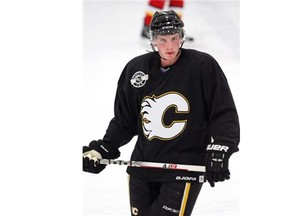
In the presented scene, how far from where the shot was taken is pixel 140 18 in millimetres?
5879

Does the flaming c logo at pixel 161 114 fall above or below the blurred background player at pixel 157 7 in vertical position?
below

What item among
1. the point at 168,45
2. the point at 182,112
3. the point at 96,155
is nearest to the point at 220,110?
the point at 182,112

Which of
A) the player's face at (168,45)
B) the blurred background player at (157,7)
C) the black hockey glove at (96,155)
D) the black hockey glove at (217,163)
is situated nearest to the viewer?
the black hockey glove at (217,163)

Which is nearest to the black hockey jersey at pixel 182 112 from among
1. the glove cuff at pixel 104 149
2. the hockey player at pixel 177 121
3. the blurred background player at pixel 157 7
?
the hockey player at pixel 177 121

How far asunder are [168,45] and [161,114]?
0.90 ft

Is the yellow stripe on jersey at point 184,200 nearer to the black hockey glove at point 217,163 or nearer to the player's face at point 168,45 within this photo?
the black hockey glove at point 217,163

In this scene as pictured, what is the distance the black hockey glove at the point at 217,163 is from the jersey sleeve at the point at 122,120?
449mm

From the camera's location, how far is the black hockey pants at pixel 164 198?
258cm

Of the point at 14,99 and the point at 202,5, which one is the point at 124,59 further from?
the point at 14,99

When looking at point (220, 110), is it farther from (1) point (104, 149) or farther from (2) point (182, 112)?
(1) point (104, 149)

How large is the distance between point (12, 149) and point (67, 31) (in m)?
0.46

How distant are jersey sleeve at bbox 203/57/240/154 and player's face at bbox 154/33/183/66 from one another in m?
0.14

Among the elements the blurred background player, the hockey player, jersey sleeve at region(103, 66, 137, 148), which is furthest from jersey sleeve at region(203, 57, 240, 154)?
the blurred background player

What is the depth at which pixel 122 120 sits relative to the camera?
9.35 feet
